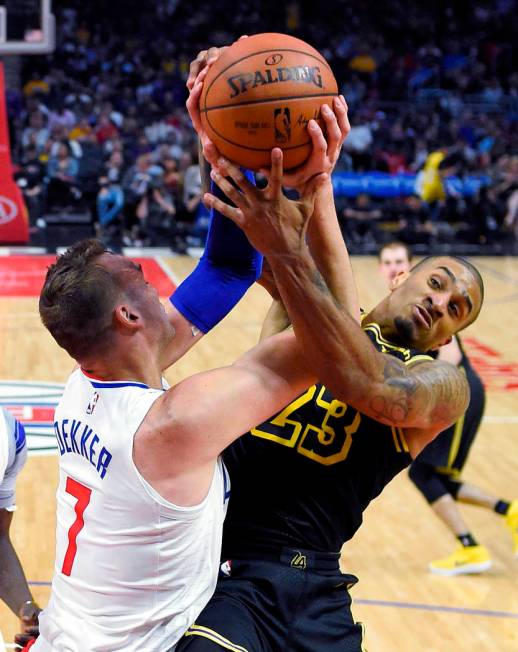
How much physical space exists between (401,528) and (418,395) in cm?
371

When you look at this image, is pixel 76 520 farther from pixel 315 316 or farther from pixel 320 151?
pixel 320 151

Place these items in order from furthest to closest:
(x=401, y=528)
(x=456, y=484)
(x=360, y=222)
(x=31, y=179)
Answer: (x=360, y=222)
(x=31, y=179)
(x=401, y=528)
(x=456, y=484)

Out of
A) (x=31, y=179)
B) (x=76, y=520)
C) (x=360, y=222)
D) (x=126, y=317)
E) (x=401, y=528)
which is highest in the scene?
(x=126, y=317)

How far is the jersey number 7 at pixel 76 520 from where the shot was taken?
229 centimetres

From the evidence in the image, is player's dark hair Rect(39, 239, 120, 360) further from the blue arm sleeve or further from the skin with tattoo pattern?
the blue arm sleeve

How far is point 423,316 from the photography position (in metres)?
3.01

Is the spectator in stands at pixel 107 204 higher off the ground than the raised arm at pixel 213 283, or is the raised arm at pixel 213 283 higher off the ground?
the raised arm at pixel 213 283

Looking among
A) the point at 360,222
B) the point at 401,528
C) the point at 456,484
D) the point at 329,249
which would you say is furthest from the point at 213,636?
the point at 360,222

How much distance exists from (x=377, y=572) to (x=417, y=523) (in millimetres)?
763

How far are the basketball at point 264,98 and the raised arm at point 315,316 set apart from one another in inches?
3.1

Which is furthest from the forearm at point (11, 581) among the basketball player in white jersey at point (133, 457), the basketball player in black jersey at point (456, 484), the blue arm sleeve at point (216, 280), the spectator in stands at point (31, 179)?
the spectator in stands at point (31, 179)

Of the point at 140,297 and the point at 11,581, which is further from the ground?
the point at 140,297

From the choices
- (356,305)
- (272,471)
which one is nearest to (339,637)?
(272,471)

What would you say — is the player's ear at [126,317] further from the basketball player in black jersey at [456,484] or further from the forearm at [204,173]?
the basketball player in black jersey at [456,484]
